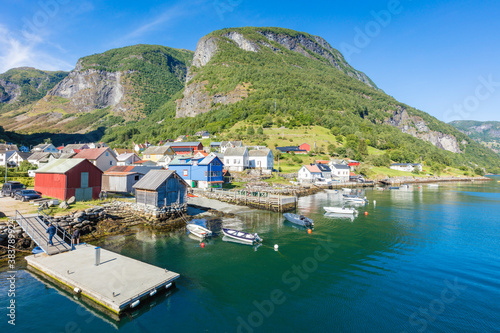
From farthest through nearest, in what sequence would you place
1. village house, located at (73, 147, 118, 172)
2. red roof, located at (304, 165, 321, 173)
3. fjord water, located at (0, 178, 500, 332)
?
red roof, located at (304, 165, 321, 173) → village house, located at (73, 147, 118, 172) → fjord water, located at (0, 178, 500, 332)

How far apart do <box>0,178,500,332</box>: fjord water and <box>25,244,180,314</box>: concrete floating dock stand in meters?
0.79

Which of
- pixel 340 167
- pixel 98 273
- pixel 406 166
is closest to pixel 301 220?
pixel 98 273

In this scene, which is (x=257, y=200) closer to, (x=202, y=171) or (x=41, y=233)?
(x=202, y=171)

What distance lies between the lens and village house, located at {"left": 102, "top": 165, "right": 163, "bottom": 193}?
4562 cm

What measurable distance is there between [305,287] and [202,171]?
42.0m

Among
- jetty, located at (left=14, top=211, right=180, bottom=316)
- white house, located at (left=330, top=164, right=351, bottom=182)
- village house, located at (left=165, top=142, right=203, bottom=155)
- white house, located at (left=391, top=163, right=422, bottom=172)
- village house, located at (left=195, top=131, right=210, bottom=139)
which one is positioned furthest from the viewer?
village house, located at (left=195, top=131, right=210, bottom=139)

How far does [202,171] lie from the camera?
56.5 meters

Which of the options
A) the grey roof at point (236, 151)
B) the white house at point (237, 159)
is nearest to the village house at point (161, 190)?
the white house at point (237, 159)

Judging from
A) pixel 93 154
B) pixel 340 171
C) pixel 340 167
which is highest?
pixel 93 154

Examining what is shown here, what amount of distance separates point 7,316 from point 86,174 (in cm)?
2486

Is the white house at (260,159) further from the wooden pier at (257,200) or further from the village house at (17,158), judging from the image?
the village house at (17,158)

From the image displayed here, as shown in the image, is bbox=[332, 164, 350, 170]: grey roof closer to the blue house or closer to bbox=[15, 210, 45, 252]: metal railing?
the blue house

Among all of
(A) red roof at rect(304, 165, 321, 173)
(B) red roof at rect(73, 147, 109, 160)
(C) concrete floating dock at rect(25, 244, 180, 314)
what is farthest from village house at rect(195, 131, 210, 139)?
(C) concrete floating dock at rect(25, 244, 180, 314)

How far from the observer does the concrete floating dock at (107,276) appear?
567 inches
